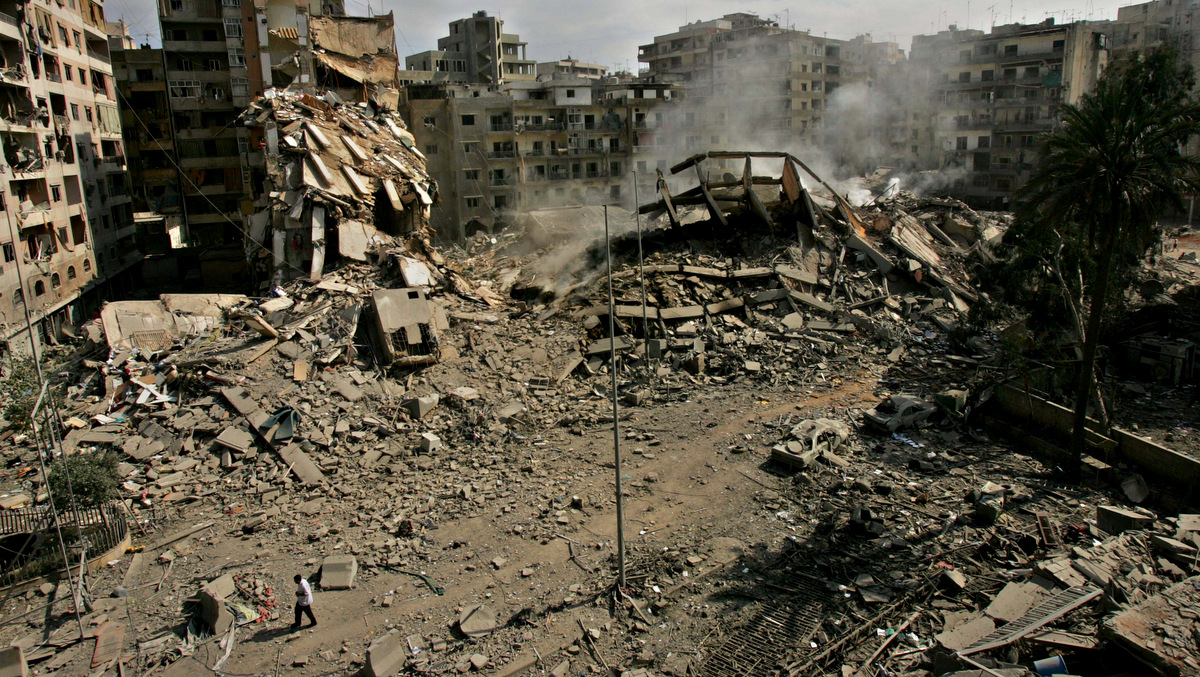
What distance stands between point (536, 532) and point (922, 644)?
5232 millimetres

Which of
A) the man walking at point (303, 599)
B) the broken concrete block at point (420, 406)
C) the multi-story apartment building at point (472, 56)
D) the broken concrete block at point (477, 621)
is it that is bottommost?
the broken concrete block at point (477, 621)

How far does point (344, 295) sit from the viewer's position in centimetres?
1722

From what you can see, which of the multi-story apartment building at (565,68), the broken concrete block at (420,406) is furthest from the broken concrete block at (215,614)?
the multi-story apartment building at (565,68)

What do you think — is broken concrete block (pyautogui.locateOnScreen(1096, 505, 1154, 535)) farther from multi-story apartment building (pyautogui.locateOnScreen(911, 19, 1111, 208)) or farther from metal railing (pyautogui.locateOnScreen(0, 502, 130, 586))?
multi-story apartment building (pyautogui.locateOnScreen(911, 19, 1111, 208))

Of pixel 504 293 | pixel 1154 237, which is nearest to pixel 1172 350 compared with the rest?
pixel 1154 237

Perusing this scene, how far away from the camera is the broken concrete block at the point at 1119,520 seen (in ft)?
31.7

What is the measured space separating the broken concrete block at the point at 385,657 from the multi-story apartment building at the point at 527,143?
29.7m

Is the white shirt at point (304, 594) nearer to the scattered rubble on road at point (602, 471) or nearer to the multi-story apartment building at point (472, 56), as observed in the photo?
the scattered rubble on road at point (602, 471)

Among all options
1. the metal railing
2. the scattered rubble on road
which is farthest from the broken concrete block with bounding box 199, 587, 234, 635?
the metal railing

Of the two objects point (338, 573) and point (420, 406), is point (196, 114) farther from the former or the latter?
point (338, 573)

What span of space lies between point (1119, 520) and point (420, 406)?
37.8 feet

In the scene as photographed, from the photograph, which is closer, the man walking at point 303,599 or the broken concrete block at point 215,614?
the man walking at point 303,599

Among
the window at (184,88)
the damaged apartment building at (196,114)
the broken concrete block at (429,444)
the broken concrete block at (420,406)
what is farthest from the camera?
the window at (184,88)

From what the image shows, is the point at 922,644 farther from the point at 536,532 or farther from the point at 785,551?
the point at 536,532
